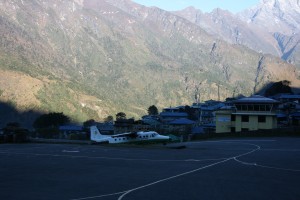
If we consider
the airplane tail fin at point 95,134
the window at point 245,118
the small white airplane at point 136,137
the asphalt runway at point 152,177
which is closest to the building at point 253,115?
the window at point 245,118

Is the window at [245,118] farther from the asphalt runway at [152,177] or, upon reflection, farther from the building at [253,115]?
the asphalt runway at [152,177]

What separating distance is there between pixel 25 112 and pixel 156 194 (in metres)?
160

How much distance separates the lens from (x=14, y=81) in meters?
→ 185

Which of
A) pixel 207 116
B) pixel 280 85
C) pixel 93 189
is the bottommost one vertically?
pixel 93 189

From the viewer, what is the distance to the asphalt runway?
16.3 metres

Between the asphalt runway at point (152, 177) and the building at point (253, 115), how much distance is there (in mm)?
32444

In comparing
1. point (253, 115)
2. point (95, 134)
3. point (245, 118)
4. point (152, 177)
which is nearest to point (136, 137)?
point (95, 134)

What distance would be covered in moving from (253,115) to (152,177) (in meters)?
44.7

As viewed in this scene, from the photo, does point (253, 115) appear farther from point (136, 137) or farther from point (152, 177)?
point (152, 177)

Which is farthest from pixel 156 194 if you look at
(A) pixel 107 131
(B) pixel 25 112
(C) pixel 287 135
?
(B) pixel 25 112

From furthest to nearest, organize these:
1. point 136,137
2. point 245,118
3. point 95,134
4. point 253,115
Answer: point 245,118 → point 253,115 → point 95,134 → point 136,137

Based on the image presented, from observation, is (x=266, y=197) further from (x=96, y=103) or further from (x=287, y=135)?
(x=96, y=103)

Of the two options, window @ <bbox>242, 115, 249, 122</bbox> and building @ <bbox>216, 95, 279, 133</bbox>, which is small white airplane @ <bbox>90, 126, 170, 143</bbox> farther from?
window @ <bbox>242, 115, 249, 122</bbox>

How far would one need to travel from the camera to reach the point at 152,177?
20.4 metres
